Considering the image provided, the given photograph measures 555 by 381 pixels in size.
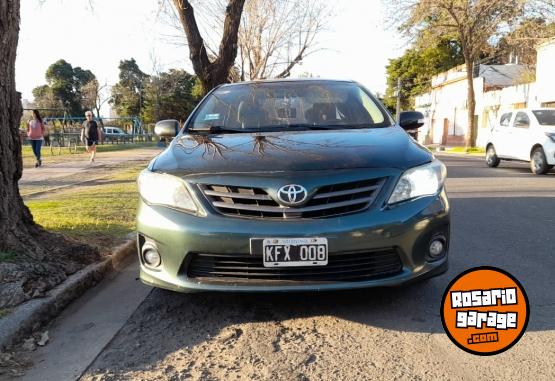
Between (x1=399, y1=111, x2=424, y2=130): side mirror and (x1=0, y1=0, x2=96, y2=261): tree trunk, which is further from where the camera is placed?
(x1=399, y1=111, x2=424, y2=130): side mirror

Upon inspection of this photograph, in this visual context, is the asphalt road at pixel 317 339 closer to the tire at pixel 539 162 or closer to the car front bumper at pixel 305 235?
the car front bumper at pixel 305 235

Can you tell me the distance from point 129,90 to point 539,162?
189ft

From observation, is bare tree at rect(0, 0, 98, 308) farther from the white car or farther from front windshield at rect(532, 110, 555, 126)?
front windshield at rect(532, 110, 555, 126)

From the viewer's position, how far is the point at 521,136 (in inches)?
516

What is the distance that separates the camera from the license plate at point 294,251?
2.89 metres

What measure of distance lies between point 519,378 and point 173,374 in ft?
5.50

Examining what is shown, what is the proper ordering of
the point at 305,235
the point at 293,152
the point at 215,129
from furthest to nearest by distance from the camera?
the point at 215,129 → the point at 293,152 → the point at 305,235

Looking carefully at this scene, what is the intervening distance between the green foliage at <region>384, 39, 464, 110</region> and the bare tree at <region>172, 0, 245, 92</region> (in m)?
41.5

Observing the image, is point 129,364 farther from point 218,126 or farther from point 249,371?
point 218,126

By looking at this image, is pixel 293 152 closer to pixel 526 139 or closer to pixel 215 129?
pixel 215 129

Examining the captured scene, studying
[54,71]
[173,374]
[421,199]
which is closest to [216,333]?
[173,374]

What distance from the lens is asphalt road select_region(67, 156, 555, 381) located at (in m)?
2.58

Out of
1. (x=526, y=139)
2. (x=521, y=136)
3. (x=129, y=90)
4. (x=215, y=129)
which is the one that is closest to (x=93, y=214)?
(x=215, y=129)

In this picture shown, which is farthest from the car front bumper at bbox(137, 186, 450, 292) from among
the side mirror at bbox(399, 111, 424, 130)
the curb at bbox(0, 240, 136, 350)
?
the side mirror at bbox(399, 111, 424, 130)
